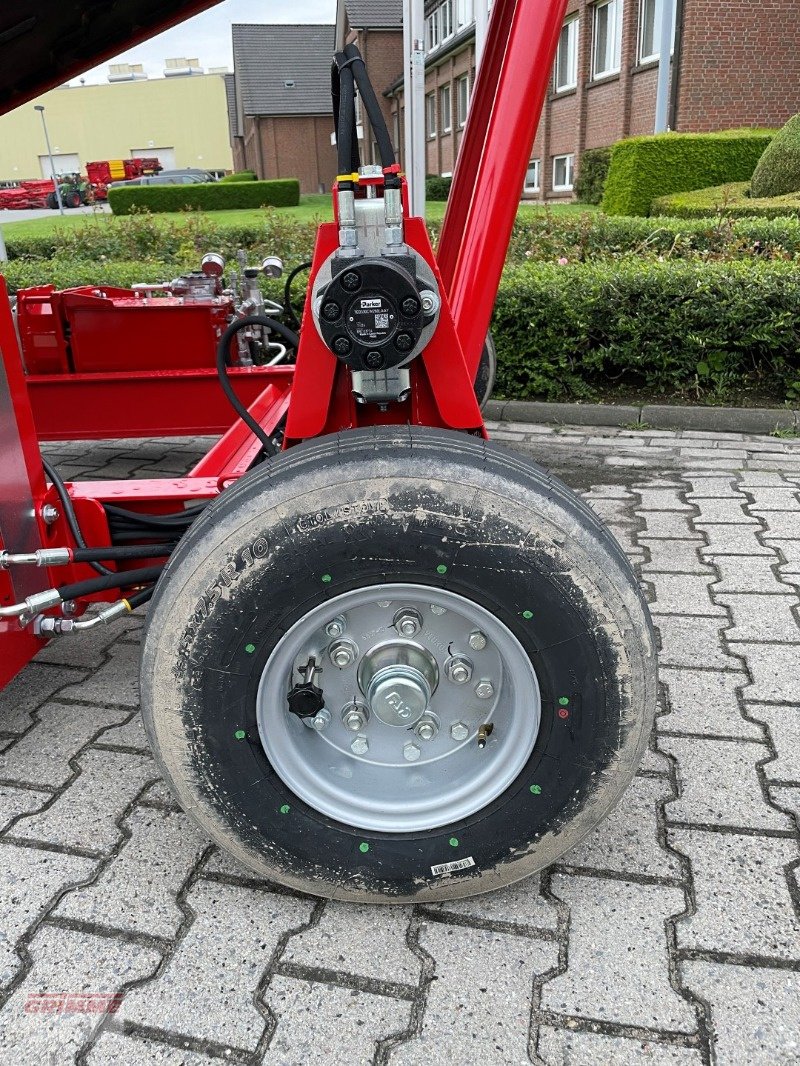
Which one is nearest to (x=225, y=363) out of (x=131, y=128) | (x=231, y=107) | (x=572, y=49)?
(x=572, y=49)

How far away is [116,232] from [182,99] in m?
62.9

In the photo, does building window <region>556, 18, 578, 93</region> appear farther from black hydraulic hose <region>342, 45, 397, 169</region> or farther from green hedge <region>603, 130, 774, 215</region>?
black hydraulic hose <region>342, 45, 397, 169</region>

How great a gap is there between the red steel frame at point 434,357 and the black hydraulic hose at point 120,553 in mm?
88

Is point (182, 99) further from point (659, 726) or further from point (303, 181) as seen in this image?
point (659, 726)

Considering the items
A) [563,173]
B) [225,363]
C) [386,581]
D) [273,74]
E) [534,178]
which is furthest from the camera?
[273,74]

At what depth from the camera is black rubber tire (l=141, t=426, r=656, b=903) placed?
149 centimetres

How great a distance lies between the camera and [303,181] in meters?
47.0

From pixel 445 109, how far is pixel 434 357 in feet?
107

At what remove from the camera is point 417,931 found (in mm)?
1708

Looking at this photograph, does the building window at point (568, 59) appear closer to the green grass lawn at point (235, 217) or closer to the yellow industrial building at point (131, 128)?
the green grass lawn at point (235, 217)

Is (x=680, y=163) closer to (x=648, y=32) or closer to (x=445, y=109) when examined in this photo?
(x=648, y=32)

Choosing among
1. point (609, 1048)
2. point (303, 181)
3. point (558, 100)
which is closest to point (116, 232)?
point (609, 1048)

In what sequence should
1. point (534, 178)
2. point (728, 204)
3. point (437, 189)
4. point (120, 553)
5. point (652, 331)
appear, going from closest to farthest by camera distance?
point (120, 553) → point (652, 331) → point (728, 204) → point (534, 178) → point (437, 189)

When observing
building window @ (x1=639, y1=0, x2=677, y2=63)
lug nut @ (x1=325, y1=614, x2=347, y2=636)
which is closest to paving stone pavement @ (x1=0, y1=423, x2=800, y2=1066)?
lug nut @ (x1=325, y1=614, x2=347, y2=636)
